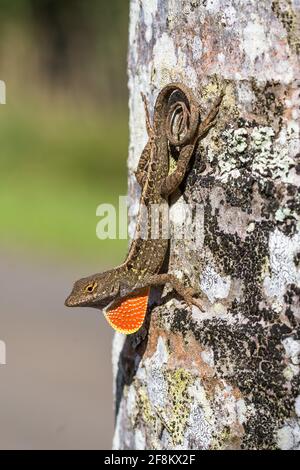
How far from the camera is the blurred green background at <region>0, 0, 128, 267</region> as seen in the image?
40.1 ft

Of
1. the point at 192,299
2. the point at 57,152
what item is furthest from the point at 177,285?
the point at 57,152

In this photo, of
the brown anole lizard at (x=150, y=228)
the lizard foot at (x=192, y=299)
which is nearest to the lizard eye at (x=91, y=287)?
the brown anole lizard at (x=150, y=228)

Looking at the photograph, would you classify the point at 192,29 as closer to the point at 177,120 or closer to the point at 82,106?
the point at 177,120

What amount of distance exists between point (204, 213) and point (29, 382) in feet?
15.9

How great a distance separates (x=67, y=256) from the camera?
10445 millimetres

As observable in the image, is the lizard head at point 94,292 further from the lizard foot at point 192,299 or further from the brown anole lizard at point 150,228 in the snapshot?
the lizard foot at point 192,299

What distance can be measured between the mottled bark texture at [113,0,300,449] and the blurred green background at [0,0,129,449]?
5.35m

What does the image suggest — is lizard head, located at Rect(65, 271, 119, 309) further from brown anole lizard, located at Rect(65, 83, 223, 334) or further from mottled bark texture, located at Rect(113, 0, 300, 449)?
mottled bark texture, located at Rect(113, 0, 300, 449)

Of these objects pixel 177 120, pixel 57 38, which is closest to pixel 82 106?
pixel 57 38

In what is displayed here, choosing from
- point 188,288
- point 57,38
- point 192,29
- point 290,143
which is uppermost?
point 57,38

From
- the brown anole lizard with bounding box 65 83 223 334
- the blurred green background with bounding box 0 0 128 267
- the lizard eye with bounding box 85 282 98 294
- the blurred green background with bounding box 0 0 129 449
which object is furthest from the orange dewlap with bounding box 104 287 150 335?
the blurred green background with bounding box 0 0 128 267

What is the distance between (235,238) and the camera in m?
2.55

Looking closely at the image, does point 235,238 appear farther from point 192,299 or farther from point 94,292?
point 94,292
